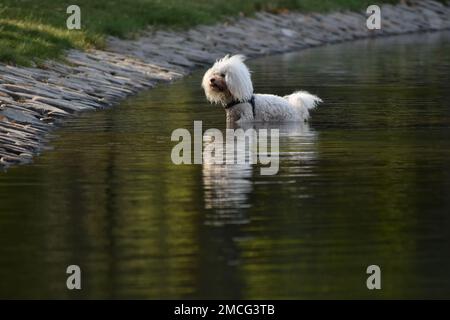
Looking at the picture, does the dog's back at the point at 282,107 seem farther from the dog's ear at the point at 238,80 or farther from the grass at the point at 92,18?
the grass at the point at 92,18

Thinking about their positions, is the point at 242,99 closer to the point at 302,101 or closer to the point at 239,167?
the point at 302,101

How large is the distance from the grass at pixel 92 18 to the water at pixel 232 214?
7.95 meters

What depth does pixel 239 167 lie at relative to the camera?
21359 mm

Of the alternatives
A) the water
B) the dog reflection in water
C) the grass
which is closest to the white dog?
the dog reflection in water

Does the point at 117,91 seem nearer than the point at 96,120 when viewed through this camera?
No

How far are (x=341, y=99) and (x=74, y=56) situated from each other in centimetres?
762

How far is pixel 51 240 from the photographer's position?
15781 mm

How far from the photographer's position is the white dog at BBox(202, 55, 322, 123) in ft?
88.3

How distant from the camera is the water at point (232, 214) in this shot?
13875 millimetres

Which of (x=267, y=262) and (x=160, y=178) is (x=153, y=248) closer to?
(x=267, y=262)

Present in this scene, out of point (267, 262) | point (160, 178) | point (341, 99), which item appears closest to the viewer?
point (267, 262)

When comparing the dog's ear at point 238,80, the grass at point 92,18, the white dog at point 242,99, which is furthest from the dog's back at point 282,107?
the grass at point 92,18

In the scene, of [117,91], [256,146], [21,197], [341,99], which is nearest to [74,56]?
[117,91]

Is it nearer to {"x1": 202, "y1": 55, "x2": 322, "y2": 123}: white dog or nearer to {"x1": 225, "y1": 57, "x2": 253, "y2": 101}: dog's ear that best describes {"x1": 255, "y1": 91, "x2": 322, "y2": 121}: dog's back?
{"x1": 202, "y1": 55, "x2": 322, "y2": 123}: white dog
